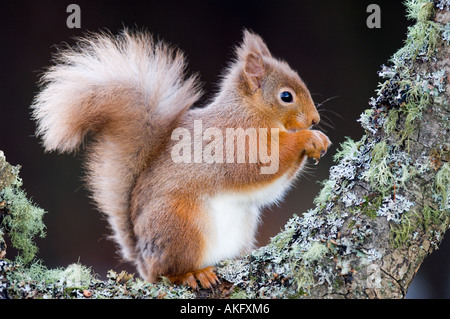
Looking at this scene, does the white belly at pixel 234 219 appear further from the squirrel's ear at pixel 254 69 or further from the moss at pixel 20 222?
the moss at pixel 20 222

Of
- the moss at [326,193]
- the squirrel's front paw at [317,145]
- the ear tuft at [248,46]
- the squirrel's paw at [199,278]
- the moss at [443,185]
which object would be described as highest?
the ear tuft at [248,46]

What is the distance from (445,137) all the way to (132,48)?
38.3 inches

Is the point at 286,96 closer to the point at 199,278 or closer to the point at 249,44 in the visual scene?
the point at 249,44

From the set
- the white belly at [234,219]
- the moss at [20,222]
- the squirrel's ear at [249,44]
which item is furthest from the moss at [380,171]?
the moss at [20,222]

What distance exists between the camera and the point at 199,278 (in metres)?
1.29

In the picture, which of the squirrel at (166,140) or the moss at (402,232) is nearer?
the moss at (402,232)

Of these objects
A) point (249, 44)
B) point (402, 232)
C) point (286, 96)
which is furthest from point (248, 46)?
point (402, 232)

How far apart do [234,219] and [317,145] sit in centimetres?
34

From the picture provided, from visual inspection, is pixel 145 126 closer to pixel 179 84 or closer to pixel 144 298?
Answer: pixel 179 84

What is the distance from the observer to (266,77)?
164 centimetres

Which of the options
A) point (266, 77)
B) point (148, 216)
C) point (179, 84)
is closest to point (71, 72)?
point (179, 84)

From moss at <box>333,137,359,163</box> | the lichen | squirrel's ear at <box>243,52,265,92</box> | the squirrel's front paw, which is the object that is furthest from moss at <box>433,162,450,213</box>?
the lichen

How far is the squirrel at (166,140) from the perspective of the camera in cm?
140

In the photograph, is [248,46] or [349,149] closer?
[349,149]
